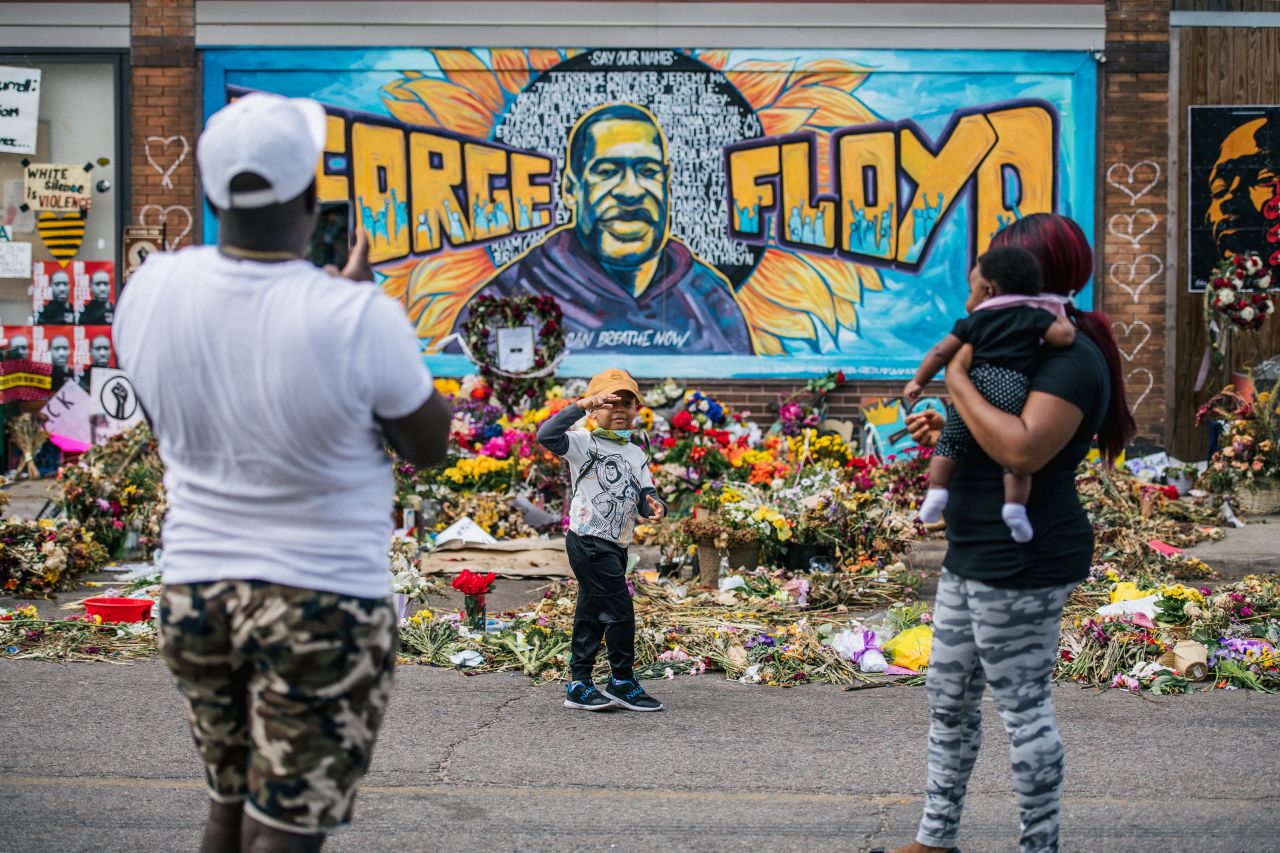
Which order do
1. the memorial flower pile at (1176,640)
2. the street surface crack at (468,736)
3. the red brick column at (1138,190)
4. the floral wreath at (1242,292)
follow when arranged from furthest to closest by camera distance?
the red brick column at (1138,190)
the floral wreath at (1242,292)
the memorial flower pile at (1176,640)
the street surface crack at (468,736)

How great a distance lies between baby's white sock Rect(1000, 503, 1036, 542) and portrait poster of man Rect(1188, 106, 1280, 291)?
36.0ft

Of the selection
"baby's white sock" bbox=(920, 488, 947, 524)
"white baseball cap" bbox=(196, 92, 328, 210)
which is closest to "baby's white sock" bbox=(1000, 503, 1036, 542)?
"baby's white sock" bbox=(920, 488, 947, 524)

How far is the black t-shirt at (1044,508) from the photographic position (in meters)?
3.76

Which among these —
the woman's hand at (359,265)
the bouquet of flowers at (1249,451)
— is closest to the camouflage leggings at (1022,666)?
the woman's hand at (359,265)

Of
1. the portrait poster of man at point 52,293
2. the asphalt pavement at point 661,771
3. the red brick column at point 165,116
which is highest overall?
the red brick column at point 165,116

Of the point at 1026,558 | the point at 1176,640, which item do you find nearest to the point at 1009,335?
the point at 1026,558

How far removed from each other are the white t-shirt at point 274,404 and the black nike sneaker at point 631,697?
11.8 ft

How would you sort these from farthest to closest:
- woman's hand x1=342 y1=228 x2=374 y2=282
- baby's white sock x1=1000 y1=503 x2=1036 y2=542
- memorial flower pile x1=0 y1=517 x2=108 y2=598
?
memorial flower pile x1=0 y1=517 x2=108 y2=598 → baby's white sock x1=1000 y1=503 x2=1036 y2=542 → woman's hand x1=342 y1=228 x2=374 y2=282

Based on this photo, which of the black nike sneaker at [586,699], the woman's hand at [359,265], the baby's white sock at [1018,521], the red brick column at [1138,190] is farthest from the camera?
the red brick column at [1138,190]

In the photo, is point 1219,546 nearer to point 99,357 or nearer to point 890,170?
point 890,170

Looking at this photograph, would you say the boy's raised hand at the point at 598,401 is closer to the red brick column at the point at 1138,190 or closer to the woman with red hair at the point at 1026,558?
the woman with red hair at the point at 1026,558

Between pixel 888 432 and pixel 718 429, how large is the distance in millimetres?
2073

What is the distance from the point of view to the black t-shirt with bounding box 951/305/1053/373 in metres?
3.82

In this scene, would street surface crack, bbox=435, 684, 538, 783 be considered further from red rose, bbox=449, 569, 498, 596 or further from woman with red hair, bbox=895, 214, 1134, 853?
woman with red hair, bbox=895, 214, 1134, 853
